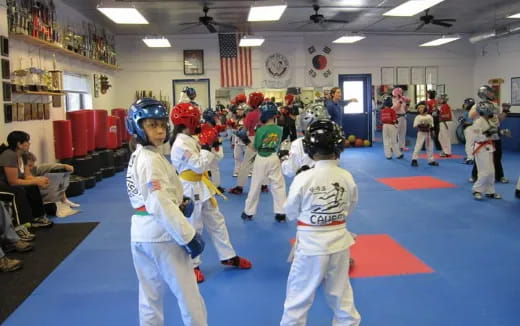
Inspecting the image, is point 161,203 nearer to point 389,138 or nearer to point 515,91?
point 389,138

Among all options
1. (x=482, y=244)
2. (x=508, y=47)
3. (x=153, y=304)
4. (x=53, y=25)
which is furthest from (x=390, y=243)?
(x=508, y=47)

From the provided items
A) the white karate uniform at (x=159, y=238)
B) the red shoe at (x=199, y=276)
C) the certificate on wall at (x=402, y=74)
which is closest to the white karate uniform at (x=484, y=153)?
the red shoe at (x=199, y=276)

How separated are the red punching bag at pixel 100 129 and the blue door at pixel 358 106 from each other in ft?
28.2

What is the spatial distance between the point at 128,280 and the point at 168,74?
1221cm

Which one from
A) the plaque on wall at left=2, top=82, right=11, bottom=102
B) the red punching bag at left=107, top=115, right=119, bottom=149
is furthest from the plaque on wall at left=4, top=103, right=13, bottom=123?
the red punching bag at left=107, top=115, right=119, bottom=149

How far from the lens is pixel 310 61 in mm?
15984

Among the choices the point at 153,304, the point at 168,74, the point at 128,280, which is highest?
the point at 168,74

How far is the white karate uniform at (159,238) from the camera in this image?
238cm

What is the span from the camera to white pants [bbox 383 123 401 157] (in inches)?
482

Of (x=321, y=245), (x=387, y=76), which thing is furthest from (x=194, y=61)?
(x=321, y=245)

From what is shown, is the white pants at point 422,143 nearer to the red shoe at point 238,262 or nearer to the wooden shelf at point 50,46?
the red shoe at point 238,262

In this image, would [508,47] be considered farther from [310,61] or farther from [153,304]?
[153,304]

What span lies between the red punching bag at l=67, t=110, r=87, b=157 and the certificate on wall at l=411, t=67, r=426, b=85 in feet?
39.4

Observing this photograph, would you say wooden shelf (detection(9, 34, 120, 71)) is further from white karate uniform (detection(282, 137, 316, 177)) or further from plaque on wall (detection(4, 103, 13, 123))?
white karate uniform (detection(282, 137, 316, 177))
